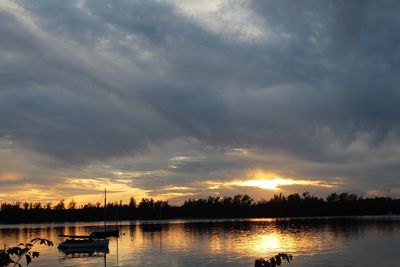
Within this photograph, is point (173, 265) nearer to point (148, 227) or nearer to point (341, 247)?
point (341, 247)

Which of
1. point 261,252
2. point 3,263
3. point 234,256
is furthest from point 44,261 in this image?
point 3,263

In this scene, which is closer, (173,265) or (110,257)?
(173,265)

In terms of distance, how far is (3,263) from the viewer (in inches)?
395

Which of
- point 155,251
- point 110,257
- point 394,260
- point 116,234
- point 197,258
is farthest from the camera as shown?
point 116,234

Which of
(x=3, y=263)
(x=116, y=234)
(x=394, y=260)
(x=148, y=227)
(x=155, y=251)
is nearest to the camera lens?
(x=3, y=263)

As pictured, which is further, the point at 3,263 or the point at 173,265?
the point at 173,265

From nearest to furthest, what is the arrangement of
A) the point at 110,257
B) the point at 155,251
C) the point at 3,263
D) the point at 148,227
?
1. the point at 3,263
2. the point at 110,257
3. the point at 155,251
4. the point at 148,227

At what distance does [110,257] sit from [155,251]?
8.81 meters

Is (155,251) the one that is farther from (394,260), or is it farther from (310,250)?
(394,260)

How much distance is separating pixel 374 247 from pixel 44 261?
5080 cm

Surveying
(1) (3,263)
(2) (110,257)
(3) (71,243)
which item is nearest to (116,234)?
(3) (71,243)

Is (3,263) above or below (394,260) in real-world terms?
above

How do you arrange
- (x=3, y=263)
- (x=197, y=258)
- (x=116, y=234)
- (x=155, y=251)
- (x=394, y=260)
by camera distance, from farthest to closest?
(x=116, y=234)
(x=155, y=251)
(x=197, y=258)
(x=394, y=260)
(x=3, y=263)

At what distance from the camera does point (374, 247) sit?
74688 mm
